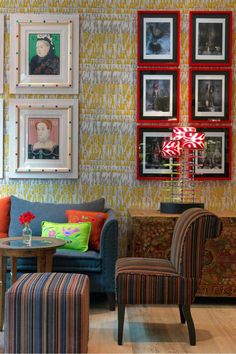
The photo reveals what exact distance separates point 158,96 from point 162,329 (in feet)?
8.05

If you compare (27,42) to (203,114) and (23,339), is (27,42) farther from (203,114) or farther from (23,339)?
(23,339)

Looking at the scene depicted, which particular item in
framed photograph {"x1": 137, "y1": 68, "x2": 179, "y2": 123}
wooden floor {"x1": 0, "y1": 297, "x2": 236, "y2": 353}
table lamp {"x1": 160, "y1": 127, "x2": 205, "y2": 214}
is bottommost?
wooden floor {"x1": 0, "y1": 297, "x2": 236, "y2": 353}

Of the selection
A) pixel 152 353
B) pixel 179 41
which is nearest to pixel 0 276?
pixel 152 353

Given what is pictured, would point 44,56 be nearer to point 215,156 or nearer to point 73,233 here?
point 73,233

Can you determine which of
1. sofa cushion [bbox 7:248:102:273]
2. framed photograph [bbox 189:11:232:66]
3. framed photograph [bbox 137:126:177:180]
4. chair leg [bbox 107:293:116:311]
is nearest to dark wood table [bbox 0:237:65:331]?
sofa cushion [bbox 7:248:102:273]

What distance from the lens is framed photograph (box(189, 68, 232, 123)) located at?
5.11 metres

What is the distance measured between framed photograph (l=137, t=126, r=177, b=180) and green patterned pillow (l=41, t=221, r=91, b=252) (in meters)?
0.97

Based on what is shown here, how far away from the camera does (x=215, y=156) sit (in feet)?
16.8

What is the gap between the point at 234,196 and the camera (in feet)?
16.8

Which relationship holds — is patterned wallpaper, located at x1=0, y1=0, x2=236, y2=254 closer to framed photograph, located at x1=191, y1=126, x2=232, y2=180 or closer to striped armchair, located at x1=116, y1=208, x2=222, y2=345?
framed photograph, located at x1=191, y1=126, x2=232, y2=180

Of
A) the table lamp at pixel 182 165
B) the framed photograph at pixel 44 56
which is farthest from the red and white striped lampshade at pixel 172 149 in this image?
the framed photograph at pixel 44 56

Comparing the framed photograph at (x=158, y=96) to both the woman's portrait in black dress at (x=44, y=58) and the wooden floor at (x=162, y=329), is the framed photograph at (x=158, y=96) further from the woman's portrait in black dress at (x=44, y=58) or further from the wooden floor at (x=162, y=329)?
the wooden floor at (x=162, y=329)

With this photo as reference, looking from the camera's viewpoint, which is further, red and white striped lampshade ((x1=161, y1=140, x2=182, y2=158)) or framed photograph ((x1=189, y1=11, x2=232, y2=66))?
framed photograph ((x1=189, y1=11, x2=232, y2=66))

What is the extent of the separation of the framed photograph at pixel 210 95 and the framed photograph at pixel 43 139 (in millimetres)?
1281
